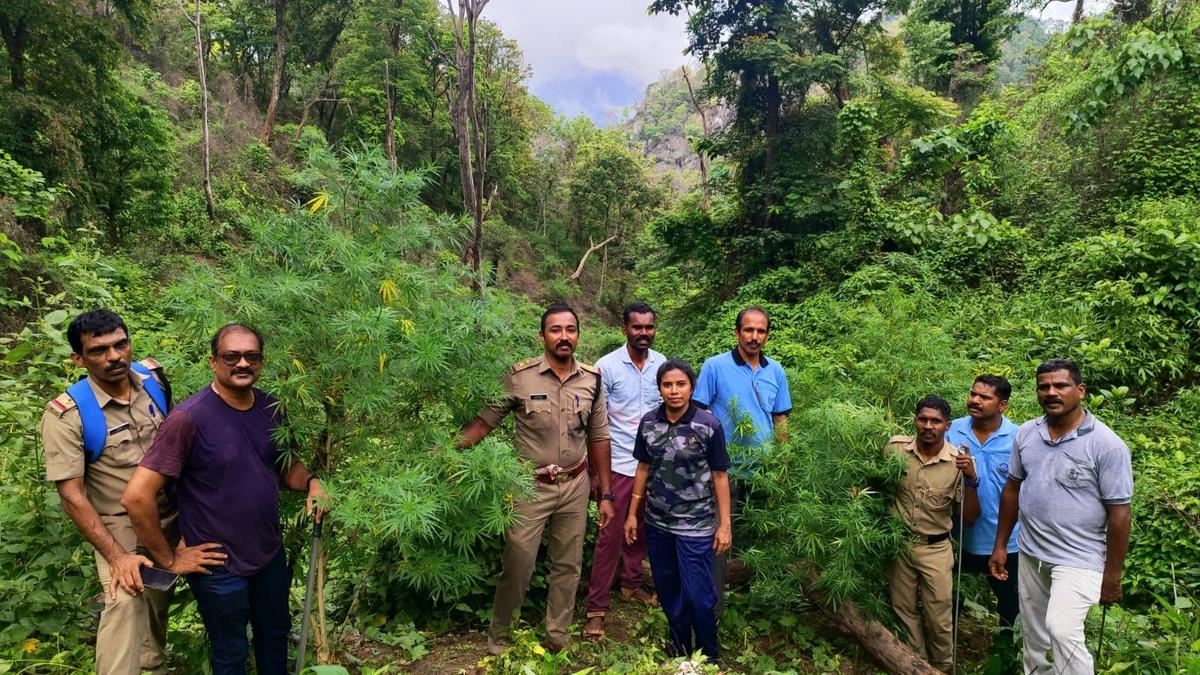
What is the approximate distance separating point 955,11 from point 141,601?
1995 centimetres

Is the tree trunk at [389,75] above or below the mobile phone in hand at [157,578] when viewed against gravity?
above

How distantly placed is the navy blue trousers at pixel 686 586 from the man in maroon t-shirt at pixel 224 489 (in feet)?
5.54

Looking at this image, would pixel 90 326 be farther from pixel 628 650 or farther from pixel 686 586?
pixel 628 650

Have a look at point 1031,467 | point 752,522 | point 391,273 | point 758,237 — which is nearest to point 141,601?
point 391,273

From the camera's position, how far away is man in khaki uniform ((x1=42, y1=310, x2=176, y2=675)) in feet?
7.06

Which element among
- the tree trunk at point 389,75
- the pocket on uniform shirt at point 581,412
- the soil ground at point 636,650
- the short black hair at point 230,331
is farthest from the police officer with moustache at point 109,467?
the tree trunk at point 389,75

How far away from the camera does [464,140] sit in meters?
9.99

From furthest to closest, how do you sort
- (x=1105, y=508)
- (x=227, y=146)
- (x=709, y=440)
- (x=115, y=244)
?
(x=227, y=146)
(x=115, y=244)
(x=709, y=440)
(x=1105, y=508)

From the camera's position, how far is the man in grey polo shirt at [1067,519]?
2.51m

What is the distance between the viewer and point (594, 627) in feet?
11.4

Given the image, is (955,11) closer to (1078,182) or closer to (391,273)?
(1078,182)

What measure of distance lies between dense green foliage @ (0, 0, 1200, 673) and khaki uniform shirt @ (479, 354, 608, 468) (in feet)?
0.59

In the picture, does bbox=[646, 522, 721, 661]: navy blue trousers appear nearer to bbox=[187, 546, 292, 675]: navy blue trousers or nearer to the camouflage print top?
the camouflage print top

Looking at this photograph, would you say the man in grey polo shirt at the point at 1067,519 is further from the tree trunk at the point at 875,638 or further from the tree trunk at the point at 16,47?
the tree trunk at the point at 16,47
